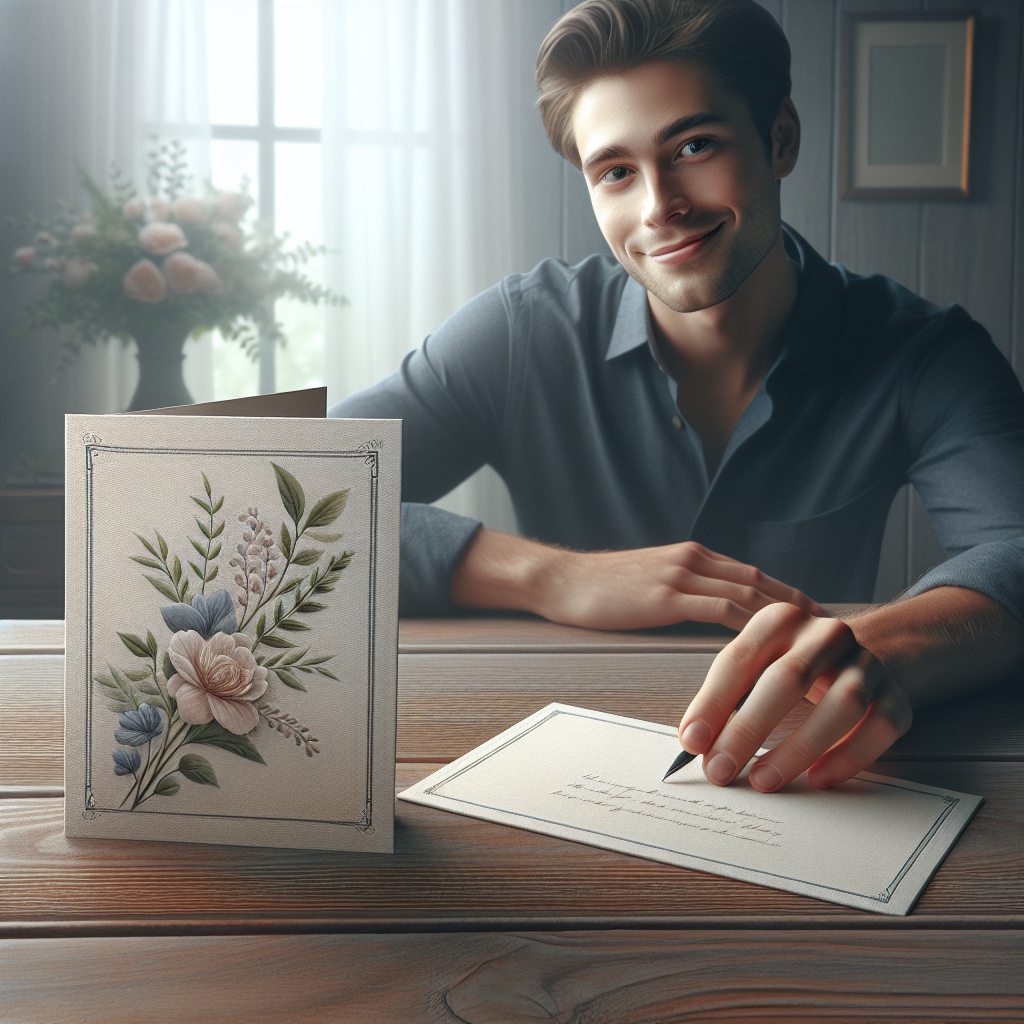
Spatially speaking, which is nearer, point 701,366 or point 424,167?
point 701,366

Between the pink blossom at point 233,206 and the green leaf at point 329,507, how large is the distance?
179 cm

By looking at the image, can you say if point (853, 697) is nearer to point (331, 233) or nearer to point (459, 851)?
point (459, 851)

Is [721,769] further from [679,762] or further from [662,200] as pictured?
[662,200]

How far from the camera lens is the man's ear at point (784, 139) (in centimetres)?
148

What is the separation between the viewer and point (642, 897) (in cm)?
35

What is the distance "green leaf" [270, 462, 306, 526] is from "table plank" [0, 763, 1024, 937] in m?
0.14

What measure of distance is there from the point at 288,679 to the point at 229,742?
0.12 feet

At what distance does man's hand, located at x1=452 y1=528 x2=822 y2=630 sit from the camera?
0.79 meters

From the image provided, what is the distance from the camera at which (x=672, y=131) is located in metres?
1.33

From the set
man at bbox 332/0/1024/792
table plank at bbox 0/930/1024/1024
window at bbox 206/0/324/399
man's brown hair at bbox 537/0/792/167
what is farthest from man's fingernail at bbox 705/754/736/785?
window at bbox 206/0/324/399

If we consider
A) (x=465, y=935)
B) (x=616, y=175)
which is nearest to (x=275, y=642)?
(x=465, y=935)

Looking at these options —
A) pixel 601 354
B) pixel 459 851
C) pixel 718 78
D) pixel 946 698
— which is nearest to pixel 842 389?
pixel 601 354

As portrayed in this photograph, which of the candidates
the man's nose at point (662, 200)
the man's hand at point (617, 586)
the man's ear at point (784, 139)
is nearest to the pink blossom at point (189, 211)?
the man's nose at point (662, 200)

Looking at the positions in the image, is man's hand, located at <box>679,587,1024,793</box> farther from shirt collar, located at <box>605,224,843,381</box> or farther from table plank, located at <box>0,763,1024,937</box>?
shirt collar, located at <box>605,224,843,381</box>
